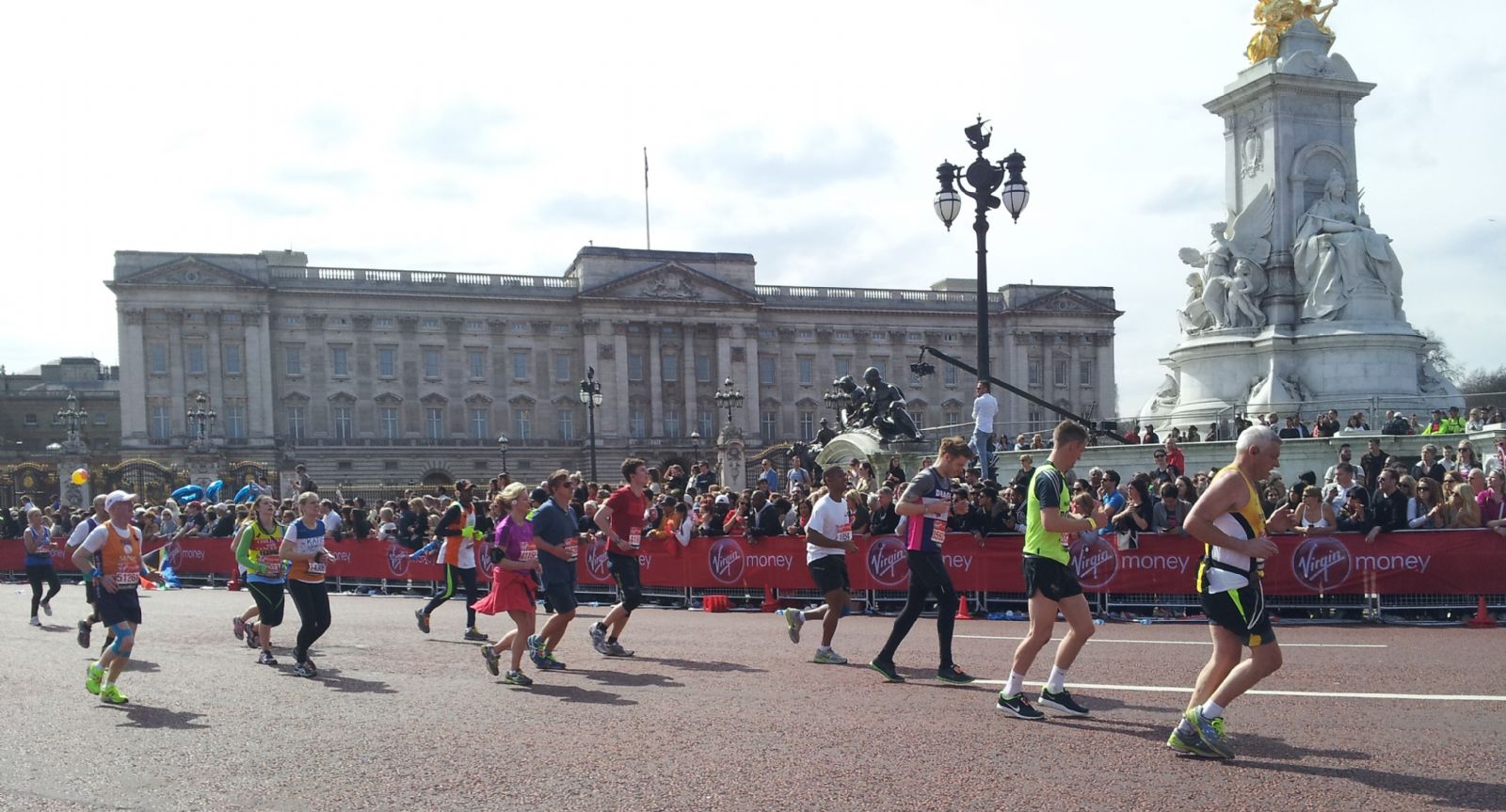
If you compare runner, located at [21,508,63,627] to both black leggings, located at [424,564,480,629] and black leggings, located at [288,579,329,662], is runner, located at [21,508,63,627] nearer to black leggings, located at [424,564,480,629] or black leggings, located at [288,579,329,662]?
black leggings, located at [424,564,480,629]

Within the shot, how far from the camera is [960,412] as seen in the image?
3654 inches

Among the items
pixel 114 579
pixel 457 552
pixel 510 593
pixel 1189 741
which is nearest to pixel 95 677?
pixel 114 579

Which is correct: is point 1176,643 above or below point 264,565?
below

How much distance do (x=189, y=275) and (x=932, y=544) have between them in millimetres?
76704

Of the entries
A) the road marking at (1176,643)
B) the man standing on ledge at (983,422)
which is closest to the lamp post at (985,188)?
the man standing on ledge at (983,422)

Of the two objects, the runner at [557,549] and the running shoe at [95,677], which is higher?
the runner at [557,549]

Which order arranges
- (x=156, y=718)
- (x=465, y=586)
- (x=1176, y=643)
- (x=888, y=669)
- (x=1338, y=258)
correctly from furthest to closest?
(x=1338, y=258), (x=465, y=586), (x=1176, y=643), (x=888, y=669), (x=156, y=718)

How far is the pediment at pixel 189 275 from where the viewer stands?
250 feet

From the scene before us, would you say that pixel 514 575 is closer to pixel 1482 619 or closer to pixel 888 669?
pixel 888 669

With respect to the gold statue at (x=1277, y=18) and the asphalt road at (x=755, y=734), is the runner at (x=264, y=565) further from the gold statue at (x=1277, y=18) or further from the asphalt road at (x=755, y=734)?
the gold statue at (x=1277, y=18)

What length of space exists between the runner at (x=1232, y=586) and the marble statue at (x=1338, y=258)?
1871 cm

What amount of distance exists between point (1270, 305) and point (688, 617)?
1412 centimetres

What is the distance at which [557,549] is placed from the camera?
11.1 m

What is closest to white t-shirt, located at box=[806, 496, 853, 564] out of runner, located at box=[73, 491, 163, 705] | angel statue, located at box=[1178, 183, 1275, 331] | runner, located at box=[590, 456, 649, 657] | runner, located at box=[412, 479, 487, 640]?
runner, located at box=[590, 456, 649, 657]
